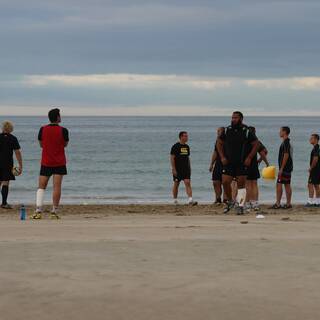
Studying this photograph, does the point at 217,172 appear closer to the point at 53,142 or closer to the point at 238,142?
the point at 238,142

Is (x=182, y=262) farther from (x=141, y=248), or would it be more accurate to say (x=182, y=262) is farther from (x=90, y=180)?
(x=90, y=180)

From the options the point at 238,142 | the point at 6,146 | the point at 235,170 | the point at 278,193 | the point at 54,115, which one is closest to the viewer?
the point at 54,115

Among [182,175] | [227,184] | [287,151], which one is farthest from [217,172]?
[227,184]

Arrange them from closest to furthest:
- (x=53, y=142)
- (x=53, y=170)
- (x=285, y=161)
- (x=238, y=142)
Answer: (x=53, y=142), (x=53, y=170), (x=238, y=142), (x=285, y=161)

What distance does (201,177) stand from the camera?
3297 centimetres

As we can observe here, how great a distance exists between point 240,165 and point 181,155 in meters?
3.73

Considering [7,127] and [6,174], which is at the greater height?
[7,127]

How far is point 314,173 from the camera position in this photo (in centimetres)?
1680

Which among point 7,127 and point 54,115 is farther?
point 7,127

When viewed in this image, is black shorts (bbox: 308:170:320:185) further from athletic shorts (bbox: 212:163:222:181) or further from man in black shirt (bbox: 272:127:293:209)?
athletic shorts (bbox: 212:163:222:181)

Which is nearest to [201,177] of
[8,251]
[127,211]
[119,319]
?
[127,211]

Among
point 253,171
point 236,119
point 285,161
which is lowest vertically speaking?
point 253,171

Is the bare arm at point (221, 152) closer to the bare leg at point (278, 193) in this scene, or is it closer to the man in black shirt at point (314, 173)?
the bare leg at point (278, 193)

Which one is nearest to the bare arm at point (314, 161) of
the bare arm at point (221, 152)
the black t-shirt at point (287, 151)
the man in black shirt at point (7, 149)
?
the black t-shirt at point (287, 151)
